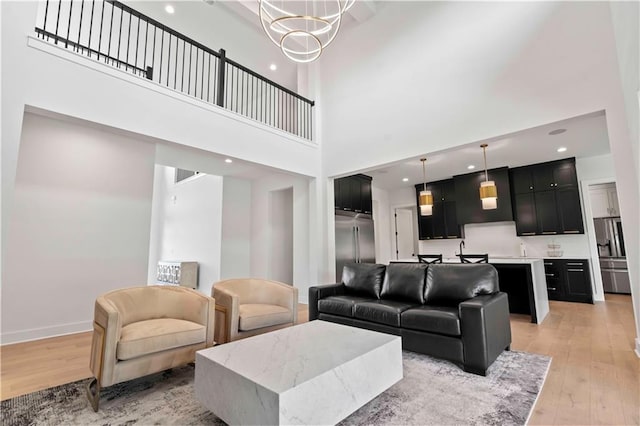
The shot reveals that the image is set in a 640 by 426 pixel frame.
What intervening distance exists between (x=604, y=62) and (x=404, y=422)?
390 cm

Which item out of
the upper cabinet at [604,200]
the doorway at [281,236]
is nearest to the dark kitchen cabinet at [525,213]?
the upper cabinet at [604,200]

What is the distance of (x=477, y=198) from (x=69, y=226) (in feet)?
24.7

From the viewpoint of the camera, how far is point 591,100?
10.1ft

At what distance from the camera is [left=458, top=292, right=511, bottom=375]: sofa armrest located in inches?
94.7

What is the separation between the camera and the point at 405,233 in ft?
28.9

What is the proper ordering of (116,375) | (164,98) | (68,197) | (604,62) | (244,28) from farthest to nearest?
(244,28) → (68,197) → (164,98) → (604,62) → (116,375)

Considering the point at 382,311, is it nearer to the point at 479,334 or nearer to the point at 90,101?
the point at 479,334

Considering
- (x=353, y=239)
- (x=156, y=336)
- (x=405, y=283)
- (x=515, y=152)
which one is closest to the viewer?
(x=156, y=336)

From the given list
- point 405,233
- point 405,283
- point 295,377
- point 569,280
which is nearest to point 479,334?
point 405,283

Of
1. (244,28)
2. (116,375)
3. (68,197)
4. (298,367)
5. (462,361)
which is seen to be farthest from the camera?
(244,28)

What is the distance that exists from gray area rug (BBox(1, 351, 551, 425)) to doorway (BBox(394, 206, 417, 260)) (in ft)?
20.0

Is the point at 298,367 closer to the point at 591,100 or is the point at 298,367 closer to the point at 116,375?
the point at 116,375

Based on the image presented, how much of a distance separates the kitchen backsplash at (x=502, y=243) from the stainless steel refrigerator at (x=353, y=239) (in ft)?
6.77

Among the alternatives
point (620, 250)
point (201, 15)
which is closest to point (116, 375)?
point (201, 15)
